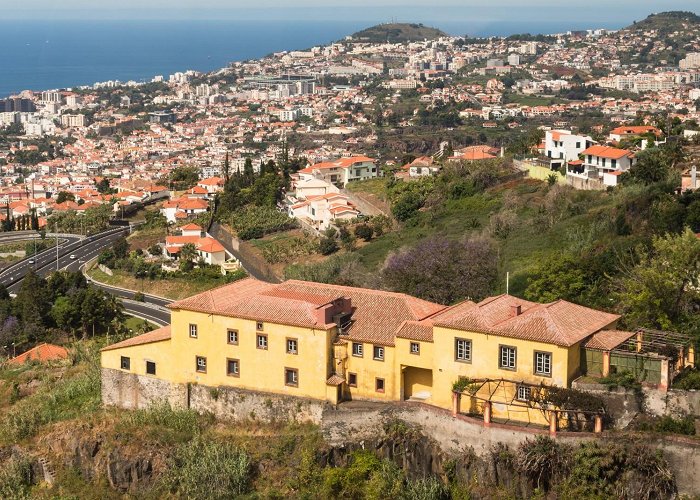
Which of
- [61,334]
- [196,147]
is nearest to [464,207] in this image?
[61,334]

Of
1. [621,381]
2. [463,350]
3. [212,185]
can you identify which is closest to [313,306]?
[463,350]

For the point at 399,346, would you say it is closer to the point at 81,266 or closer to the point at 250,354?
the point at 250,354

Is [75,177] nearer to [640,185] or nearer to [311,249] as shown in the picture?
[311,249]

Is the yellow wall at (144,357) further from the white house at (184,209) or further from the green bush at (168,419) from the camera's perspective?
the white house at (184,209)

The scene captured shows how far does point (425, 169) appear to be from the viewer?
71.8 metres

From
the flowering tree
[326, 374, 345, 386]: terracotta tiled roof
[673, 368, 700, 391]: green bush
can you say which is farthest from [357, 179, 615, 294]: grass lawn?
[673, 368, 700, 391]: green bush

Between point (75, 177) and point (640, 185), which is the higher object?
point (640, 185)

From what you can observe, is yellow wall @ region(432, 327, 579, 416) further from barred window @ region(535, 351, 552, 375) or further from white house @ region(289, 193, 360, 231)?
white house @ region(289, 193, 360, 231)

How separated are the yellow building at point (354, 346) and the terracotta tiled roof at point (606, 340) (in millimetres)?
29

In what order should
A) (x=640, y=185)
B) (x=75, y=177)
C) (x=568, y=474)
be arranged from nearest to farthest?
1. (x=568, y=474)
2. (x=640, y=185)
3. (x=75, y=177)

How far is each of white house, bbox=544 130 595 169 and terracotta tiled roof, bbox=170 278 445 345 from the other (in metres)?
32.1

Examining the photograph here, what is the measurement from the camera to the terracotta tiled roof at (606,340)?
24172 millimetres

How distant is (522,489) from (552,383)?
2.33 m

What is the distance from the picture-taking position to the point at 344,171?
7762cm
